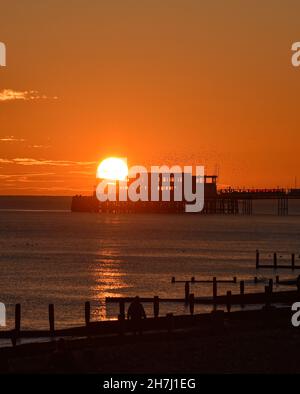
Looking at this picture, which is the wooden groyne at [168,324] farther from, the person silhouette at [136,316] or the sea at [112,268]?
the sea at [112,268]

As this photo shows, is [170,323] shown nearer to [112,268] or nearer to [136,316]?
[136,316]

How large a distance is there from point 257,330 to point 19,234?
13610 centimetres

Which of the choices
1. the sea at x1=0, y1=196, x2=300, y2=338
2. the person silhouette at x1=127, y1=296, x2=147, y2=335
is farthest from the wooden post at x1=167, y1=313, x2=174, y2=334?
the sea at x1=0, y1=196, x2=300, y2=338

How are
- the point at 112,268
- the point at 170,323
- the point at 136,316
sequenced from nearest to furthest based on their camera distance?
the point at 170,323
the point at 136,316
the point at 112,268

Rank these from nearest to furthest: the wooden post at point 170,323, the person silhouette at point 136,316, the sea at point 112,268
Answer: the wooden post at point 170,323 → the person silhouette at point 136,316 → the sea at point 112,268

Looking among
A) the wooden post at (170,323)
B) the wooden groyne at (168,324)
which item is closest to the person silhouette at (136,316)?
the wooden groyne at (168,324)

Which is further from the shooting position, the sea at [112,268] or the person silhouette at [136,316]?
the sea at [112,268]

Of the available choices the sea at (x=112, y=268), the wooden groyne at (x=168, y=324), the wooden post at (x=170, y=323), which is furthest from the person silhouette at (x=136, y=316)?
the sea at (x=112, y=268)

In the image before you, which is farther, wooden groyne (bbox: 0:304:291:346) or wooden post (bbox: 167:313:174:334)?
wooden groyne (bbox: 0:304:291:346)

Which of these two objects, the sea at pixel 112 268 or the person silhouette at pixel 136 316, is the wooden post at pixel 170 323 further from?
the sea at pixel 112 268

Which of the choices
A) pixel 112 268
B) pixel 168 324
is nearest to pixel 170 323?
pixel 168 324

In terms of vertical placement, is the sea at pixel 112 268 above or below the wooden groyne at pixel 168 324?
above

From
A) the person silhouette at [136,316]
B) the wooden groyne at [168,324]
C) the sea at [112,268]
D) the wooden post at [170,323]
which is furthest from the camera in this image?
the sea at [112,268]

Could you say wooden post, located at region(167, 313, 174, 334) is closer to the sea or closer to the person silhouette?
the person silhouette
